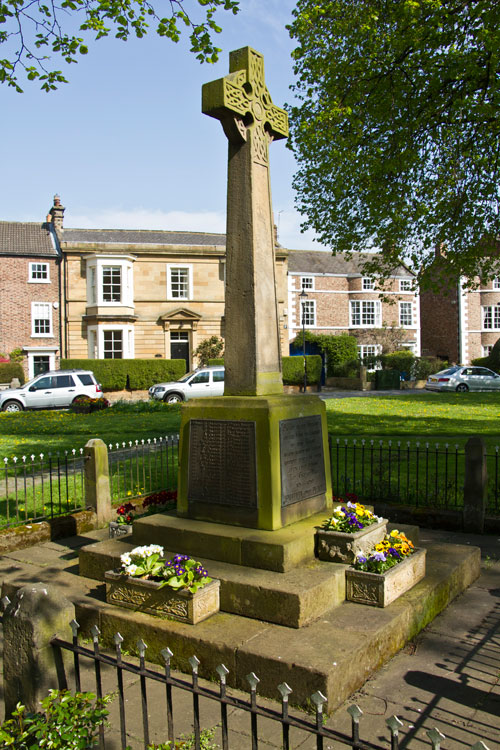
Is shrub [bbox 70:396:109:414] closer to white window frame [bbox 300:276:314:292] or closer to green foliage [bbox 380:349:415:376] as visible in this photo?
green foliage [bbox 380:349:415:376]

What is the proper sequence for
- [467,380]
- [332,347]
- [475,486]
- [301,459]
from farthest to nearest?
[332,347] → [467,380] → [475,486] → [301,459]

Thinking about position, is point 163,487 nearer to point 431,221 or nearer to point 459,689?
point 459,689

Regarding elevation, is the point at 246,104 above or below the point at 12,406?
above

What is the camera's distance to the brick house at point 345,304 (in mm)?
46219

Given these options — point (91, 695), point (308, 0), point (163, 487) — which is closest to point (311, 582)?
point (91, 695)

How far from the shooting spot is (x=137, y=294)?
35375mm

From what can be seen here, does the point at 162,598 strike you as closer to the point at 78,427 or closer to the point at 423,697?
the point at 423,697

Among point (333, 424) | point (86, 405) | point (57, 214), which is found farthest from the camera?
point (57, 214)

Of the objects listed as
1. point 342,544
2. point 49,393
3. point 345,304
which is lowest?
point 342,544

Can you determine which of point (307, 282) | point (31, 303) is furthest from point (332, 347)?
point (31, 303)

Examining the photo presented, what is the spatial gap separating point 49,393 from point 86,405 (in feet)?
9.77

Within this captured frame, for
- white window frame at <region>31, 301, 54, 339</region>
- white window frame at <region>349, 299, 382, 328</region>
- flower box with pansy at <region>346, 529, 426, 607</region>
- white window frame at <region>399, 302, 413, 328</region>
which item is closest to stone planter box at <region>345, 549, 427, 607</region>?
flower box with pansy at <region>346, 529, 426, 607</region>

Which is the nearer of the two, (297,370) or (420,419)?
(420,419)

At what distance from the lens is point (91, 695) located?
3043 mm
